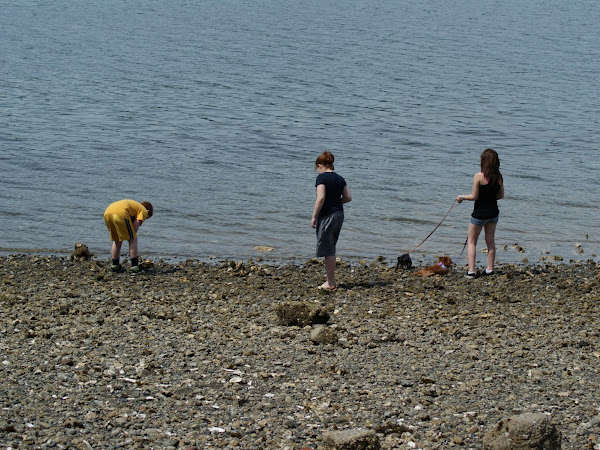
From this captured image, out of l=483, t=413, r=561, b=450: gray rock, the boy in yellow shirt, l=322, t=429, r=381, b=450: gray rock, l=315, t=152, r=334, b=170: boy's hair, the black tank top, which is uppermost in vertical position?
l=315, t=152, r=334, b=170: boy's hair

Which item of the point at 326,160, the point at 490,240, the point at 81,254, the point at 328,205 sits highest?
the point at 326,160

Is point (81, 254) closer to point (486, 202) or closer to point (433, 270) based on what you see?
point (433, 270)

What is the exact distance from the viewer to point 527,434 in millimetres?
5480

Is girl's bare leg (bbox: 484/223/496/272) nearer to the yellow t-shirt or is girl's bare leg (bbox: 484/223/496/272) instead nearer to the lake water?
the lake water

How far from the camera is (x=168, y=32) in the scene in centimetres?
4788

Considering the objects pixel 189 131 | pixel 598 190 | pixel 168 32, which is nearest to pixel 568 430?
pixel 598 190

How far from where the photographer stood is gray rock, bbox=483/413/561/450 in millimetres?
5473

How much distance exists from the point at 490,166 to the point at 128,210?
16.6 ft

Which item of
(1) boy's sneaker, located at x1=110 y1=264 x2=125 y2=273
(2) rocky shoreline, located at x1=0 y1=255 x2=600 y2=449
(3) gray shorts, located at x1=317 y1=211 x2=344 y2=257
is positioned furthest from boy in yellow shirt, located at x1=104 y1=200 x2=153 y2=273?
(3) gray shorts, located at x1=317 y1=211 x2=344 y2=257

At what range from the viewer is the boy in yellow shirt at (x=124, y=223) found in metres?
11.5

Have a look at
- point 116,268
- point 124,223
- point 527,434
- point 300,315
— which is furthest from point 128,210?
point 527,434

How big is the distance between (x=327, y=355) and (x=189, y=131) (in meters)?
17.1

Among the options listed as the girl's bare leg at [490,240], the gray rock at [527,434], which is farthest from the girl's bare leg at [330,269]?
the gray rock at [527,434]

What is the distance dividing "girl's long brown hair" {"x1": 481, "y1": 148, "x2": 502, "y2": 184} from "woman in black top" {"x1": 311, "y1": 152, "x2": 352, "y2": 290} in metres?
1.94
